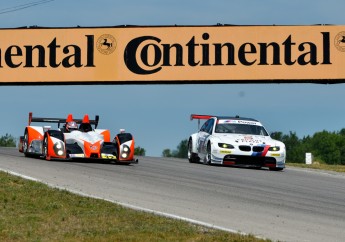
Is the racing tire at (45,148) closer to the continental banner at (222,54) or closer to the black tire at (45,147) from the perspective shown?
the black tire at (45,147)

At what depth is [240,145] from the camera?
72.7 feet

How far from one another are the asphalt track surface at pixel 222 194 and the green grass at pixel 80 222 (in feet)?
1.95

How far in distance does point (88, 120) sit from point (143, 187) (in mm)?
7335

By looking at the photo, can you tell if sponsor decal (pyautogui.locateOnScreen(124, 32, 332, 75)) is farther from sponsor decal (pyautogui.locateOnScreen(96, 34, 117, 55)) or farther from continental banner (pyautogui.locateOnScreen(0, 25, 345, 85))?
sponsor decal (pyautogui.locateOnScreen(96, 34, 117, 55))

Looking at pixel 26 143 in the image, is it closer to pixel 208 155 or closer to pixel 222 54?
pixel 208 155

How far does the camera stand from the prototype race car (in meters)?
22.2

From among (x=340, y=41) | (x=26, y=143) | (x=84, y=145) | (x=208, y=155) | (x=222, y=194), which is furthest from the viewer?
(x=340, y=41)

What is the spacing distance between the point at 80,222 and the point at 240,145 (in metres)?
12.6

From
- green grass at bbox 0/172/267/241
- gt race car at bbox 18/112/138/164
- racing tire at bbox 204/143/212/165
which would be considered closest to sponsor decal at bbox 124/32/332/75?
racing tire at bbox 204/143/212/165

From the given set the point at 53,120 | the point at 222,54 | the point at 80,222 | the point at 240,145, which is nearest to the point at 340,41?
the point at 222,54

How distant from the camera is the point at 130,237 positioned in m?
8.91

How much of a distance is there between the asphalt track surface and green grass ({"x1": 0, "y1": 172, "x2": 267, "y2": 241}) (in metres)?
0.59

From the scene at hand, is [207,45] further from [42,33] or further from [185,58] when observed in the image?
[42,33]

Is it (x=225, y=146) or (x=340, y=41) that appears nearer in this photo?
(x=225, y=146)
